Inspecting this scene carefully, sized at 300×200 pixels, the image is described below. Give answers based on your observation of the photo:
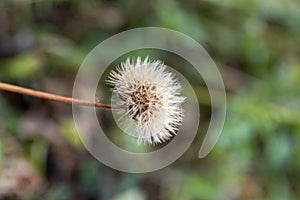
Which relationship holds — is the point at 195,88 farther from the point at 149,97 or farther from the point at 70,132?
the point at 149,97

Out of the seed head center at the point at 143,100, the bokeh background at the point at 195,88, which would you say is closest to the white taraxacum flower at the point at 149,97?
the seed head center at the point at 143,100

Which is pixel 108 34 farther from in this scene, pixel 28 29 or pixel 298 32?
pixel 298 32

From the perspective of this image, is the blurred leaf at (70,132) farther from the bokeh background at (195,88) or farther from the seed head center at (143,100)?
the seed head center at (143,100)

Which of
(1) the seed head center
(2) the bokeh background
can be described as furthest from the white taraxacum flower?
(2) the bokeh background

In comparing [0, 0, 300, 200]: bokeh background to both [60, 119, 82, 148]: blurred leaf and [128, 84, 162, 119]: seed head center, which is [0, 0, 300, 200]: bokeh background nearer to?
[60, 119, 82, 148]: blurred leaf

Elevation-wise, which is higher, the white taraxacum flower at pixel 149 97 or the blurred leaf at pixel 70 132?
the white taraxacum flower at pixel 149 97

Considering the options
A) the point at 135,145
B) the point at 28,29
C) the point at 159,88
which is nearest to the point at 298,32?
the point at 135,145
